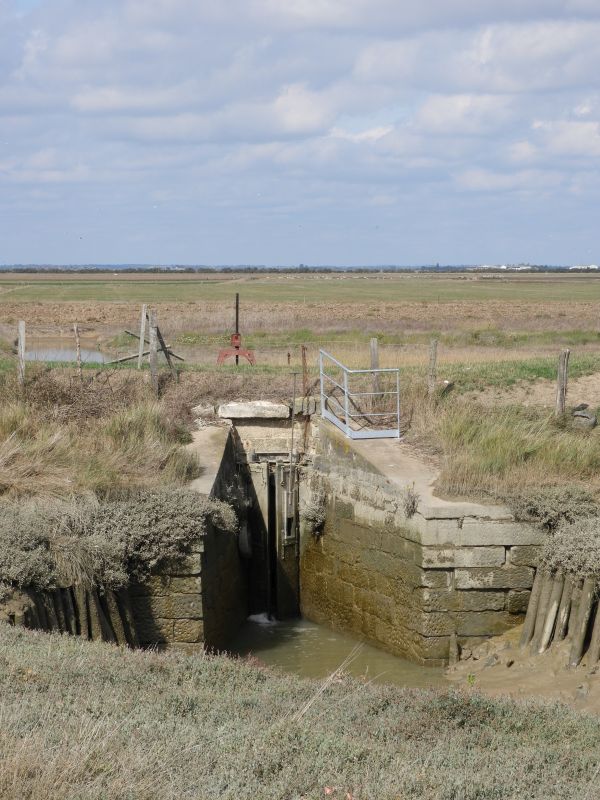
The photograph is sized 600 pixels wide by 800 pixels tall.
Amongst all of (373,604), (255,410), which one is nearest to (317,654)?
(373,604)

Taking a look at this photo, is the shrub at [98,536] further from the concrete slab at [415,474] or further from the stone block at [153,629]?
the concrete slab at [415,474]

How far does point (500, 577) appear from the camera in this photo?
12.0 m

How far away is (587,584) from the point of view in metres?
10.5

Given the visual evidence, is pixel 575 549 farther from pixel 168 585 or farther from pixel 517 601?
pixel 168 585


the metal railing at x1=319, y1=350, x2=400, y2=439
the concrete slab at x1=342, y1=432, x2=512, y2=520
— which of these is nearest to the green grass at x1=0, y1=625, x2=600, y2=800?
the concrete slab at x1=342, y1=432, x2=512, y2=520

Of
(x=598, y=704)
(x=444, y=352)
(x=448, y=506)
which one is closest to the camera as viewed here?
(x=598, y=704)

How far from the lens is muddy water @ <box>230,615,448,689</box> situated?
476 inches

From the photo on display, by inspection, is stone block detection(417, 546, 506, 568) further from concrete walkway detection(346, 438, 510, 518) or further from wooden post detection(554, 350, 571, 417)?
wooden post detection(554, 350, 571, 417)

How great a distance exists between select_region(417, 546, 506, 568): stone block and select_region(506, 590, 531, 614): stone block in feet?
1.56

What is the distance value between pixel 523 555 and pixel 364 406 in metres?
6.32

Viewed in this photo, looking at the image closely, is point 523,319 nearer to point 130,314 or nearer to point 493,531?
point 130,314

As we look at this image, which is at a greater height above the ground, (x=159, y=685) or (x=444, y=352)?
(x=444, y=352)

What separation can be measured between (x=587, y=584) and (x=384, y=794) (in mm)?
5816

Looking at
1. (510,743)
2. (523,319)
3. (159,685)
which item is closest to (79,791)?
(159,685)
